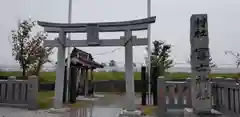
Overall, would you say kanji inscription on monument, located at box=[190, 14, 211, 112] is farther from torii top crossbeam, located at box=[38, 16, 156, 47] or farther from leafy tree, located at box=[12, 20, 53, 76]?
A: leafy tree, located at box=[12, 20, 53, 76]

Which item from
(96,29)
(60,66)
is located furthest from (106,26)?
(60,66)

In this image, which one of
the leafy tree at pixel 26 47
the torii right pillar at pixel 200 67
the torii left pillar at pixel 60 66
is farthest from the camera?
the leafy tree at pixel 26 47

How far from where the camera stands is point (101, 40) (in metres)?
10.6

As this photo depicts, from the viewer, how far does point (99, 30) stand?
1062 centimetres

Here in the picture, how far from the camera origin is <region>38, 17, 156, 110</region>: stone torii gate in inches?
395

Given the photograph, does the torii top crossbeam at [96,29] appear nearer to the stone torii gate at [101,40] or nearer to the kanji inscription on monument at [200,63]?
the stone torii gate at [101,40]

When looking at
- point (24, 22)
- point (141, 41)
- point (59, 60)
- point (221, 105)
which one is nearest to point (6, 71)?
point (24, 22)

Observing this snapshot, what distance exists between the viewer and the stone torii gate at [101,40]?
10031 mm

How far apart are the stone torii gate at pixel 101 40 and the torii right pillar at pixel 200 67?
253 centimetres

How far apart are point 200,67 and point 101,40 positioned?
467 centimetres

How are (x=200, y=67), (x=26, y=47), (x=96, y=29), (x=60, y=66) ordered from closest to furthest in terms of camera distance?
1. (x=200, y=67)
2. (x=96, y=29)
3. (x=60, y=66)
4. (x=26, y=47)

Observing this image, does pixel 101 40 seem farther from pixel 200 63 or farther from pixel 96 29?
pixel 200 63

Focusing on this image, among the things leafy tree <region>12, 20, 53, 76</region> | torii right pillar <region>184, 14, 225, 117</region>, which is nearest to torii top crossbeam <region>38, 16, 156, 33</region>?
torii right pillar <region>184, 14, 225, 117</region>

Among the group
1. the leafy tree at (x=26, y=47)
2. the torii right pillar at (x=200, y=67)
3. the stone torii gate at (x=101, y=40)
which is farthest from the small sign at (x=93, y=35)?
the leafy tree at (x=26, y=47)
